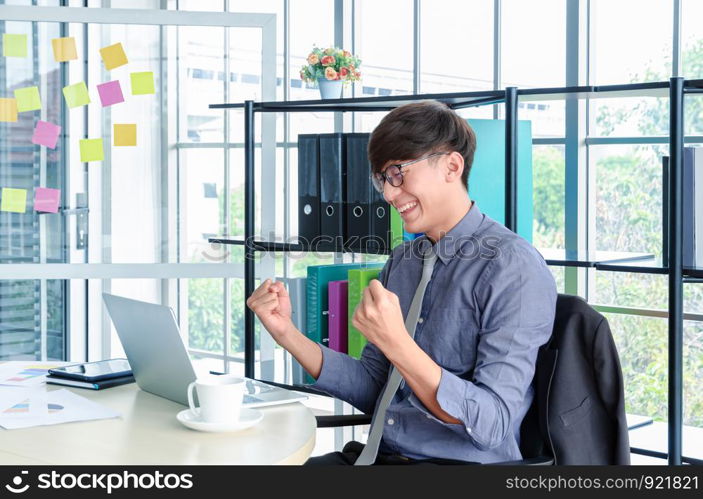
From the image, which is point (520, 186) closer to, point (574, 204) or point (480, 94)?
point (480, 94)

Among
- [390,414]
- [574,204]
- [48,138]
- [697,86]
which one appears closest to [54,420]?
[390,414]

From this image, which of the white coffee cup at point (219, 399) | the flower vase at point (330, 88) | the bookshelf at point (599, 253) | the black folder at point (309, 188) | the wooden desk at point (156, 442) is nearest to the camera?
the wooden desk at point (156, 442)

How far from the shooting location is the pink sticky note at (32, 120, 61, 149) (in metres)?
3.35

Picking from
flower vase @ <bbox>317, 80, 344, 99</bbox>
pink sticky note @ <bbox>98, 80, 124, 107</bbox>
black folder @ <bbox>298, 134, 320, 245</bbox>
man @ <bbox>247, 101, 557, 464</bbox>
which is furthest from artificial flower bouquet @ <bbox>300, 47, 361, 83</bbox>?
man @ <bbox>247, 101, 557, 464</bbox>

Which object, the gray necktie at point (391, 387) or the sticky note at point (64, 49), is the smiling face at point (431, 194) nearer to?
the gray necktie at point (391, 387)

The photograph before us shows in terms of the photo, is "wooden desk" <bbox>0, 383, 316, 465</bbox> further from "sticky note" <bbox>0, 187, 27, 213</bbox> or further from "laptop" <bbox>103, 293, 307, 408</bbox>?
"sticky note" <bbox>0, 187, 27, 213</bbox>

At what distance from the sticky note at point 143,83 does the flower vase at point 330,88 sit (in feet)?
2.39

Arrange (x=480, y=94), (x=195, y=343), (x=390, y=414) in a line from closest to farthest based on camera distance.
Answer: (x=390, y=414)
(x=480, y=94)
(x=195, y=343)

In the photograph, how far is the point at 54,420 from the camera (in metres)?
1.50

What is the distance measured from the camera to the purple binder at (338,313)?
8.73 feet

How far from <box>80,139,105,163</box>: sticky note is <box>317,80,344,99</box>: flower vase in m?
0.93

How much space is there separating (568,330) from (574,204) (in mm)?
2000

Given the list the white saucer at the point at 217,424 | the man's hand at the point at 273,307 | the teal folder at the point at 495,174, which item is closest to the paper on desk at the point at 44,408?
the white saucer at the point at 217,424

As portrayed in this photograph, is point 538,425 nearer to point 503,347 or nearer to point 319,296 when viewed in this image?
point 503,347
